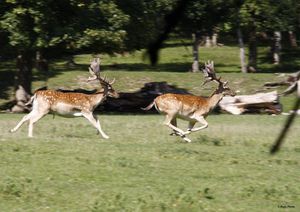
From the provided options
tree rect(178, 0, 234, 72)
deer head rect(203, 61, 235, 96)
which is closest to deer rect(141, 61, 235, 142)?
deer head rect(203, 61, 235, 96)

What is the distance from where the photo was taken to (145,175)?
32.4 feet

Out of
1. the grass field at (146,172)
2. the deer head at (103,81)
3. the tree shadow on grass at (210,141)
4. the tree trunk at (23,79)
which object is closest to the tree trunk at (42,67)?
the tree trunk at (23,79)

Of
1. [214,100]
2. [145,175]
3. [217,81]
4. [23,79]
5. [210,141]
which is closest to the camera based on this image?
[145,175]

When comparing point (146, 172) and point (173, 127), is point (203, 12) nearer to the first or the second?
point (146, 172)

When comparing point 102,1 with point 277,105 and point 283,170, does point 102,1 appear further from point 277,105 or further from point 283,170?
point 283,170

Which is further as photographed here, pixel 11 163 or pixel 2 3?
pixel 2 3

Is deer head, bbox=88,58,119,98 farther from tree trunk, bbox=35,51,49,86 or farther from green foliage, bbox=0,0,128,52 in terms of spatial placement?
tree trunk, bbox=35,51,49,86

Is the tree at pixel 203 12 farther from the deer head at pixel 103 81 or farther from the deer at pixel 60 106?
the deer head at pixel 103 81

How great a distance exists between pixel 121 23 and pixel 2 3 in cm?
357

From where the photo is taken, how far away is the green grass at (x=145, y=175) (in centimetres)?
830

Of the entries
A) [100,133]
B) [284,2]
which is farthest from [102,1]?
[284,2]

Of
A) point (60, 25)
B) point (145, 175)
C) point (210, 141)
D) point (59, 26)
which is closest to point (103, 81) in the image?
point (210, 141)

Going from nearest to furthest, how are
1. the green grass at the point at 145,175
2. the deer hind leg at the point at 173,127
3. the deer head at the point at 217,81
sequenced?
the green grass at the point at 145,175 → the deer hind leg at the point at 173,127 → the deer head at the point at 217,81

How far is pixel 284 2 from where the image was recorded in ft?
3.36
